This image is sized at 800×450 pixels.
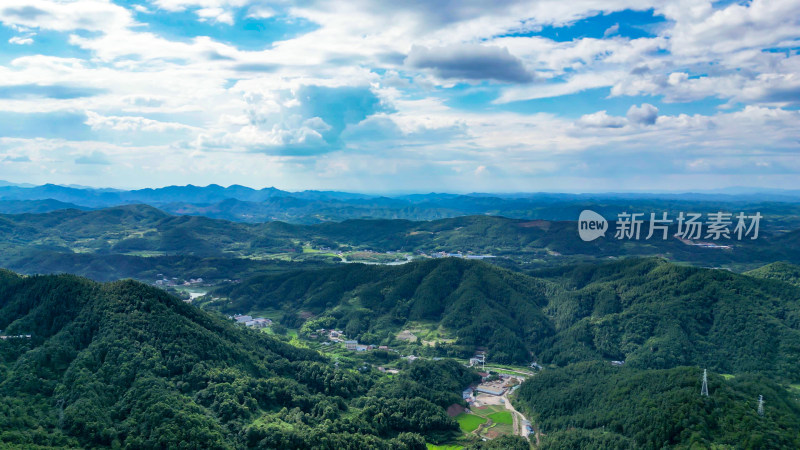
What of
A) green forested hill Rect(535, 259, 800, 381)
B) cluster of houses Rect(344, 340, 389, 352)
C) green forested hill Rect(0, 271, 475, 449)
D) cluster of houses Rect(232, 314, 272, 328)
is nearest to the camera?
green forested hill Rect(0, 271, 475, 449)

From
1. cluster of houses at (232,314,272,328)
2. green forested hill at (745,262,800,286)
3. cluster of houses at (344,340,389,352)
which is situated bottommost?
cluster of houses at (344,340,389,352)

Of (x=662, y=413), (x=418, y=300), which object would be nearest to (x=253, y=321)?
(x=418, y=300)

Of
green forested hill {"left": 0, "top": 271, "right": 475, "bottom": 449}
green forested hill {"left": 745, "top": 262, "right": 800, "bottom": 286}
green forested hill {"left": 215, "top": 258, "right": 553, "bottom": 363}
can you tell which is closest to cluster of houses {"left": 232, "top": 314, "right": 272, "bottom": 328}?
green forested hill {"left": 215, "top": 258, "right": 553, "bottom": 363}

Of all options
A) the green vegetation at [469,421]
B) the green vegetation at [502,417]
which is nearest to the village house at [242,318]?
the green vegetation at [469,421]

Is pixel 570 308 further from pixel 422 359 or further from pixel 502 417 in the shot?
pixel 502 417

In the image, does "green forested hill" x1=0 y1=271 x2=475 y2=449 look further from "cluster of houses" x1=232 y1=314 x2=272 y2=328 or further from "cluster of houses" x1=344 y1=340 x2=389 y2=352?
"cluster of houses" x1=232 y1=314 x2=272 y2=328
